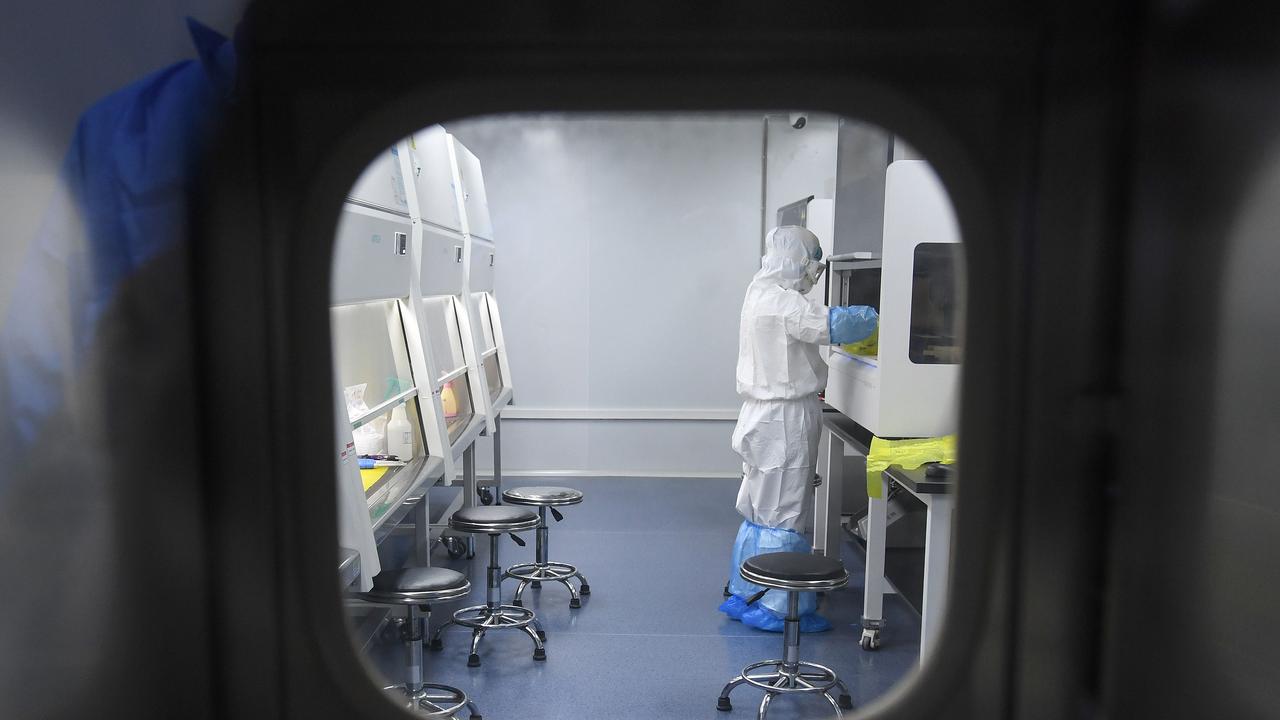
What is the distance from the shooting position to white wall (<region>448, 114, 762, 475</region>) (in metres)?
5.50

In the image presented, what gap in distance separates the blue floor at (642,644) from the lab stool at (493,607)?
64mm

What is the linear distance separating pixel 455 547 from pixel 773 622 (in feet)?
5.51

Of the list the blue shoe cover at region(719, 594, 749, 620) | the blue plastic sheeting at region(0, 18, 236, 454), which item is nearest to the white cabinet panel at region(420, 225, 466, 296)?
the blue shoe cover at region(719, 594, 749, 620)

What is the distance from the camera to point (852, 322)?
10.7ft

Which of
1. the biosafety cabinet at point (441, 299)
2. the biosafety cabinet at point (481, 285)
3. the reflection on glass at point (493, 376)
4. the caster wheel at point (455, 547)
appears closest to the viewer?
the biosafety cabinet at point (441, 299)

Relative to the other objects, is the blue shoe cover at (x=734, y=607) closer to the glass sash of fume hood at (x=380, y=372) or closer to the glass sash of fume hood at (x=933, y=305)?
the glass sash of fume hood at (x=933, y=305)

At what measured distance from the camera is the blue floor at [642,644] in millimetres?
2812

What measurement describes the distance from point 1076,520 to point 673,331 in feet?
15.3

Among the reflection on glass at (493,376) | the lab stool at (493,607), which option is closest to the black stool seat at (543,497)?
the lab stool at (493,607)

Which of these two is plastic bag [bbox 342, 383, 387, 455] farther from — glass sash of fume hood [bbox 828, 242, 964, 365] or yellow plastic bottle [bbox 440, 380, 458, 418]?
glass sash of fume hood [bbox 828, 242, 964, 365]

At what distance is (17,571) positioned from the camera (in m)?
0.88

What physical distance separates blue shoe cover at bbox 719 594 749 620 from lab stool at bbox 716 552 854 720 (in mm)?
622

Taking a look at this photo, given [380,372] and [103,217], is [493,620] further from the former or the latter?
[103,217]

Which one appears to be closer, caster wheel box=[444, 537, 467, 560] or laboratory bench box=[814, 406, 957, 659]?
laboratory bench box=[814, 406, 957, 659]
